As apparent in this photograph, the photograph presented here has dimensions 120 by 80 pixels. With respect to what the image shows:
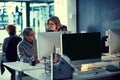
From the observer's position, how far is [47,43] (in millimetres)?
4055

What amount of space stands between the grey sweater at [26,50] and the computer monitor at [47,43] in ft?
1.21

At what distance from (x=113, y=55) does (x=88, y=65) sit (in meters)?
1.01

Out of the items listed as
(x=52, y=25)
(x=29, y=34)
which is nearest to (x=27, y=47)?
(x=29, y=34)

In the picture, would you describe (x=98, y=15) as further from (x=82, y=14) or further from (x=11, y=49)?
(x=11, y=49)

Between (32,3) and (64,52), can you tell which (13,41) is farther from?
(32,3)

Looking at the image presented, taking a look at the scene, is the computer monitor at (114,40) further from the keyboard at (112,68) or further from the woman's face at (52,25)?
the woman's face at (52,25)

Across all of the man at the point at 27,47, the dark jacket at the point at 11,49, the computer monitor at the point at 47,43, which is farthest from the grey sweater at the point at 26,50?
the dark jacket at the point at 11,49

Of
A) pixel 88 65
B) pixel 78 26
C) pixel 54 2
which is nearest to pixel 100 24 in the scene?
pixel 78 26

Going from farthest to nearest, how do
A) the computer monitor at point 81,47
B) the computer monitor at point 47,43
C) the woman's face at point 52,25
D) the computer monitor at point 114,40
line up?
the woman's face at point 52,25, the computer monitor at point 114,40, the computer monitor at point 47,43, the computer monitor at point 81,47

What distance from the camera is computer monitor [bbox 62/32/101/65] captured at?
12.0 ft

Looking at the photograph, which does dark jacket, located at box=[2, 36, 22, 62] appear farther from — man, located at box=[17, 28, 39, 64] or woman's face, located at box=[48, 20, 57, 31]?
man, located at box=[17, 28, 39, 64]

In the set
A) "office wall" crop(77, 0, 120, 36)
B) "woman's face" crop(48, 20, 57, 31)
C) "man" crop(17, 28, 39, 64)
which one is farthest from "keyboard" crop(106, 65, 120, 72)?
"office wall" crop(77, 0, 120, 36)

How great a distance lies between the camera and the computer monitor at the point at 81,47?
3660 millimetres

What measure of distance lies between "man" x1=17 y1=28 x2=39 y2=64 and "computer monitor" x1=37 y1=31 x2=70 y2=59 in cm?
Answer: 35
